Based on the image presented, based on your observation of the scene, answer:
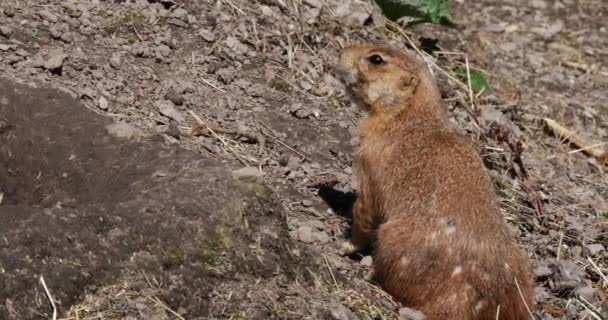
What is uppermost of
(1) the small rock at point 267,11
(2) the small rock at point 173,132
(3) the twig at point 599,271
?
(1) the small rock at point 267,11

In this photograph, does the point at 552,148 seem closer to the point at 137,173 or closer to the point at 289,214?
the point at 289,214

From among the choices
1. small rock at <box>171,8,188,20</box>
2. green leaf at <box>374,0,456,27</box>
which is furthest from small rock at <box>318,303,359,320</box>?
green leaf at <box>374,0,456,27</box>

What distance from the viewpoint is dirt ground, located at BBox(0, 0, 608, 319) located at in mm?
4875

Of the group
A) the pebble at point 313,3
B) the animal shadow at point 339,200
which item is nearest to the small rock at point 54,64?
the animal shadow at point 339,200

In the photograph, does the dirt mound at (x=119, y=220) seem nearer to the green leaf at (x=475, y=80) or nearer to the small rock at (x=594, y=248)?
the small rock at (x=594, y=248)

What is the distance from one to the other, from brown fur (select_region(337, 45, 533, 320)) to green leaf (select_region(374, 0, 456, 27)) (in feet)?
8.65

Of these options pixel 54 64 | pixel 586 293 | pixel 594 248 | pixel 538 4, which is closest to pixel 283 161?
pixel 54 64

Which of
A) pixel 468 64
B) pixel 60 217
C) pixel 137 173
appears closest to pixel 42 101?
pixel 137 173

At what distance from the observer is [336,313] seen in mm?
5180

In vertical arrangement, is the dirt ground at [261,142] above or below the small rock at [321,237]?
above

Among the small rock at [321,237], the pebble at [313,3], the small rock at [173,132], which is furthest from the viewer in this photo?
the pebble at [313,3]

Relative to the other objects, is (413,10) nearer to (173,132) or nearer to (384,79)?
(384,79)

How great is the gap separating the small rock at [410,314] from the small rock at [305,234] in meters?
0.81

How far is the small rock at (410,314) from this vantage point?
548 centimetres
